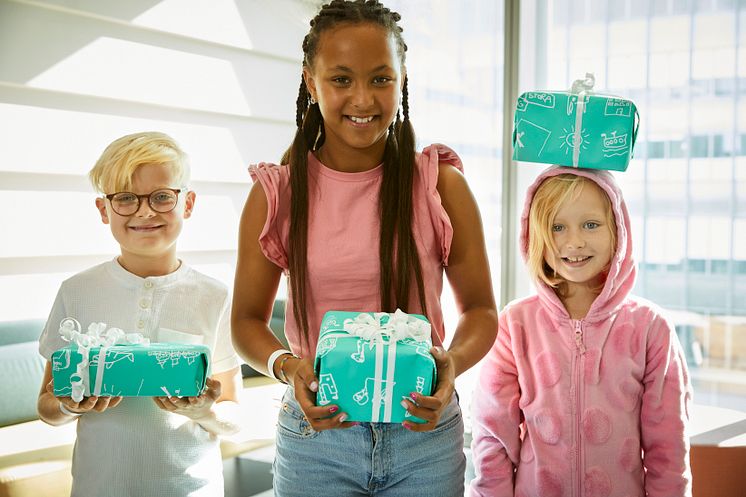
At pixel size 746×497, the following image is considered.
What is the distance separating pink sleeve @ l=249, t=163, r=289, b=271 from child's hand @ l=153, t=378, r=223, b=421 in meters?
0.34

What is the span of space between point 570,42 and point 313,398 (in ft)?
11.0

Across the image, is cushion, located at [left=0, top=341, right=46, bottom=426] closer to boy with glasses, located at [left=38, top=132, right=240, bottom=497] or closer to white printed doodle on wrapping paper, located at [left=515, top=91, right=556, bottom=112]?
boy with glasses, located at [left=38, top=132, right=240, bottom=497]

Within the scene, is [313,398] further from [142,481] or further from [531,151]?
[531,151]

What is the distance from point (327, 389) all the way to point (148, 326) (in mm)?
652

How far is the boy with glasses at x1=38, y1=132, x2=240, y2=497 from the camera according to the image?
172cm

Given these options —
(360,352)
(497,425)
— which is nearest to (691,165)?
(497,425)

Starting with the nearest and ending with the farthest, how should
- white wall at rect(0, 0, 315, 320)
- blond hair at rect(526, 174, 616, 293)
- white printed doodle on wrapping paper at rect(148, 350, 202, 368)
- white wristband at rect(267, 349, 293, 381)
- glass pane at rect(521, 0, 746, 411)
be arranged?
white wristband at rect(267, 349, 293, 381) < white printed doodle on wrapping paper at rect(148, 350, 202, 368) < blond hair at rect(526, 174, 616, 293) < white wall at rect(0, 0, 315, 320) < glass pane at rect(521, 0, 746, 411)

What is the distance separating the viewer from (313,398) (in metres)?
1.36

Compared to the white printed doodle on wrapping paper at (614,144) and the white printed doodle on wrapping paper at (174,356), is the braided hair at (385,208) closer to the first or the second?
the white printed doodle on wrapping paper at (174,356)

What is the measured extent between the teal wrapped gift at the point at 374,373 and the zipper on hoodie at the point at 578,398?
0.68 meters

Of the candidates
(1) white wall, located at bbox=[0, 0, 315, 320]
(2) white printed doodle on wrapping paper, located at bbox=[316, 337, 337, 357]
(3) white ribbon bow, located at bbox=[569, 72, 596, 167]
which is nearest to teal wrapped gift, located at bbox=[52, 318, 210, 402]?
(2) white printed doodle on wrapping paper, located at bbox=[316, 337, 337, 357]

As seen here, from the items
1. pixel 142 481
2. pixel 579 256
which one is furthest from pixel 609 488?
pixel 142 481

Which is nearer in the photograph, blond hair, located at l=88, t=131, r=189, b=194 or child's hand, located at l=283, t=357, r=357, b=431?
child's hand, located at l=283, t=357, r=357, b=431

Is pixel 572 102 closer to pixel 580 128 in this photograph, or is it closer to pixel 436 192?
pixel 580 128
